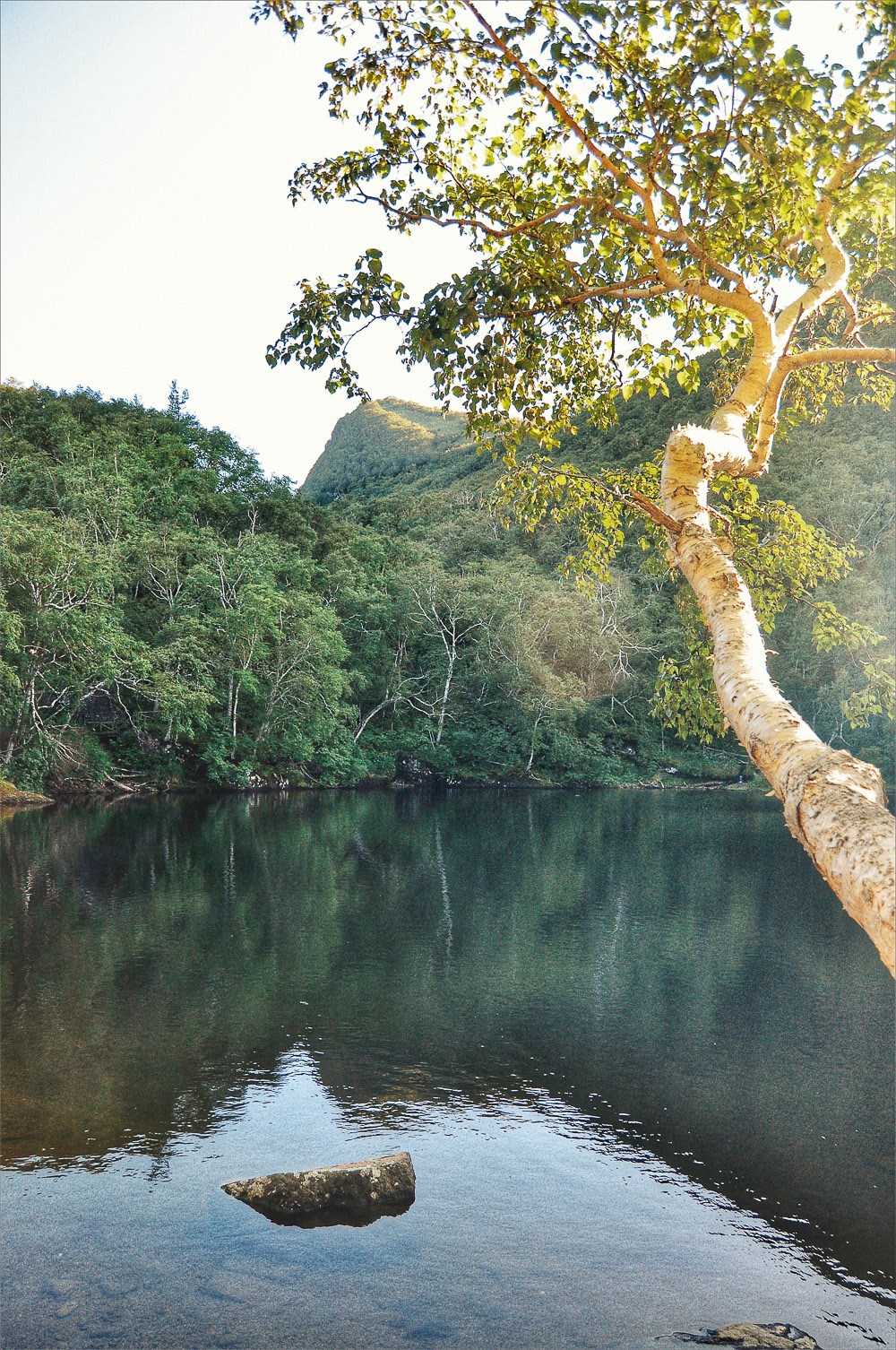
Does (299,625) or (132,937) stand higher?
(299,625)

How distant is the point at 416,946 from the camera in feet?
42.5

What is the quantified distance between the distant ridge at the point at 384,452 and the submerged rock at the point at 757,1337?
284ft

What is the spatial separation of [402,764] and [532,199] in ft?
124

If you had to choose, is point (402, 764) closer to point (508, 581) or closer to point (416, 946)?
point (508, 581)

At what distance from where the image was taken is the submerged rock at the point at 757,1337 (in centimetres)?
459

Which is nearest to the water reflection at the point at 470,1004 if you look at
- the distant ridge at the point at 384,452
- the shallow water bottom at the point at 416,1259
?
the shallow water bottom at the point at 416,1259

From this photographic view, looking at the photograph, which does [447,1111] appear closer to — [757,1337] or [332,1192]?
[332,1192]

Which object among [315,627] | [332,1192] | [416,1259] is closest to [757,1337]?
[416,1259]

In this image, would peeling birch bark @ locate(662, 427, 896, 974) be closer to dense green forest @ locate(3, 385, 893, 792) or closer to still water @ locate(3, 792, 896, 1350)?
still water @ locate(3, 792, 896, 1350)

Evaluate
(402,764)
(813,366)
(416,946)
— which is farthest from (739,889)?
(402,764)

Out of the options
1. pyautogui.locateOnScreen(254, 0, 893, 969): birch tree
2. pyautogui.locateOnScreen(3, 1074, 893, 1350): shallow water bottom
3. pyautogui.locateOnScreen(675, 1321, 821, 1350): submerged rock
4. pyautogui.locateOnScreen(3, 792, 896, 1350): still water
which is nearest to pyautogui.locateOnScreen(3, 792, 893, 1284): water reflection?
pyautogui.locateOnScreen(3, 792, 896, 1350): still water

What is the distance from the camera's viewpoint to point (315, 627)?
35656mm

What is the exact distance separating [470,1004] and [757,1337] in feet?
19.7

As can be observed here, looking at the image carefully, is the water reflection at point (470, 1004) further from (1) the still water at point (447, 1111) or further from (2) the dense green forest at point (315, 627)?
(2) the dense green forest at point (315, 627)
